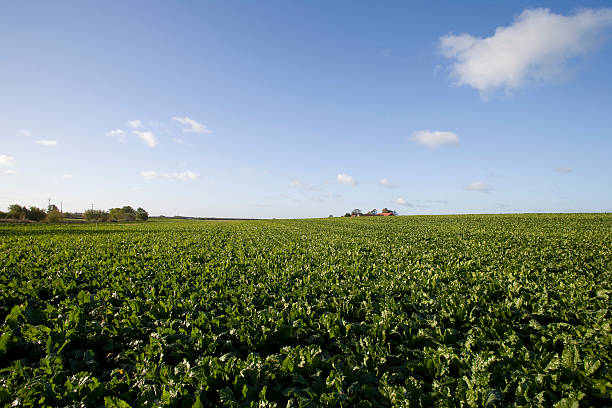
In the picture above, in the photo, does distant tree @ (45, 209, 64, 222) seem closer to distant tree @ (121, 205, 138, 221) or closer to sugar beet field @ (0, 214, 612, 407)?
distant tree @ (121, 205, 138, 221)

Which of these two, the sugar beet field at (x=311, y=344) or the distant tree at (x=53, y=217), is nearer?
the sugar beet field at (x=311, y=344)

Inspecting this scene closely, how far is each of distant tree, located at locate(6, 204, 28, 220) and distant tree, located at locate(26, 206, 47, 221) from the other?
77 cm

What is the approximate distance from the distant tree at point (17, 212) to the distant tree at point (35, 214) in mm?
774

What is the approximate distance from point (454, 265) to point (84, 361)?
487 inches

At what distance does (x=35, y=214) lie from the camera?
7412 centimetres

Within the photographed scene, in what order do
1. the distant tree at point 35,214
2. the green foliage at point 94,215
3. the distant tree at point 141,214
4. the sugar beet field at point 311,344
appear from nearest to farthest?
1. the sugar beet field at point 311,344
2. the distant tree at point 35,214
3. the green foliage at point 94,215
4. the distant tree at point 141,214

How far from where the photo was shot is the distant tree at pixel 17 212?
72312mm

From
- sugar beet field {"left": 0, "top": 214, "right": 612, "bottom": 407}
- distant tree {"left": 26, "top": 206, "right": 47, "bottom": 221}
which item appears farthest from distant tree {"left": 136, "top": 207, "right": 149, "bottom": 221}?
sugar beet field {"left": 0, "top": 214, "right": 612, "bottom": 407}

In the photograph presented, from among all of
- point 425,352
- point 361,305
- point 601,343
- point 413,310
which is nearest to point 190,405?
point 425,352

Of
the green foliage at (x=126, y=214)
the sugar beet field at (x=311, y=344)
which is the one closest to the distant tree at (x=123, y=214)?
the green foliage at (x=126, y=214)

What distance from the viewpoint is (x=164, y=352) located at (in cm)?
477

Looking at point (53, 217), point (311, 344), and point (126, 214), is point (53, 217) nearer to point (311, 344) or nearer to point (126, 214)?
point (126, 214)

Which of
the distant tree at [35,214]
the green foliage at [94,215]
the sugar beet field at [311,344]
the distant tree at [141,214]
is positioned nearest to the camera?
the sugar beet field at [311,344]

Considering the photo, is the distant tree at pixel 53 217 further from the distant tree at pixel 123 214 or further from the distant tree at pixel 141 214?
the distant tree at pixel 141 214
